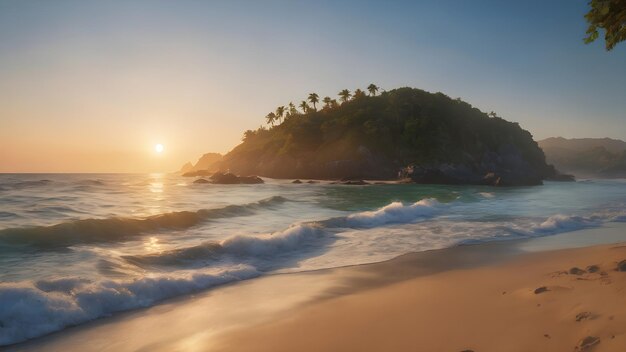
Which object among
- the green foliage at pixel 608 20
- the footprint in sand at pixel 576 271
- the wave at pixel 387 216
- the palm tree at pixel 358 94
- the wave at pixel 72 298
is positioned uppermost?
the palm tree at pixel 358 94

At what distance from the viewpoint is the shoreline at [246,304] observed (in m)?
5.21

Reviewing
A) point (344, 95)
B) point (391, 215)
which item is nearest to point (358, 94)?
point (344, 95)

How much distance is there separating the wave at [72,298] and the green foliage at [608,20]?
12.3 metres

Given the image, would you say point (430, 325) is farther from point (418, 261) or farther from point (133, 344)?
point (418, 261)

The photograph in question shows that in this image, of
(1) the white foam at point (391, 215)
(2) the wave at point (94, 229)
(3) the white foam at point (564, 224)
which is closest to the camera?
(2) the wave at point (94, 229)

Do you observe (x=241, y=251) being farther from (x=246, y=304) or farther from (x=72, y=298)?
(x=72, y=298)

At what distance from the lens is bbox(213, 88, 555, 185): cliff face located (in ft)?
280

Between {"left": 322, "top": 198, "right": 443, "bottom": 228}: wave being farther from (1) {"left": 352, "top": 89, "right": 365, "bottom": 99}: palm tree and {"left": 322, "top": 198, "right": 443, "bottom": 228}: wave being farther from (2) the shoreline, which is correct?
(1) {"left": 352, "top": 89, "right": 365, "bottom": 99}: palm tree

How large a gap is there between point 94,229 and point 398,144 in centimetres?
8531

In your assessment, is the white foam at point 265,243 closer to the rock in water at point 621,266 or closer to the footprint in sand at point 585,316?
the footprint in sand at point 585,316

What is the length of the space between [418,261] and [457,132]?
94.5m

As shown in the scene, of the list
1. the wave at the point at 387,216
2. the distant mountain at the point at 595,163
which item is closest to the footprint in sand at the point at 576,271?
the wave at the point at 387,216

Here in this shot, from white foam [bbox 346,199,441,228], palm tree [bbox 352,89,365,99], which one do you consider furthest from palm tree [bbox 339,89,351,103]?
white foam [bbox 346,199,441,228]

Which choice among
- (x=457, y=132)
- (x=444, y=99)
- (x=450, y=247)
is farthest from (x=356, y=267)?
(x=444, y=99)
